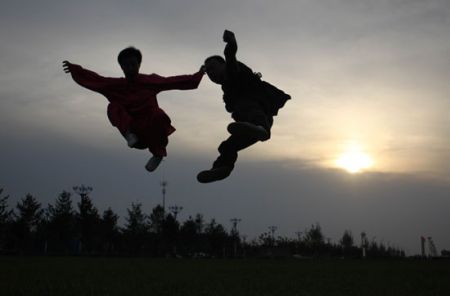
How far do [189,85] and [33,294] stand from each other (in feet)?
24.5

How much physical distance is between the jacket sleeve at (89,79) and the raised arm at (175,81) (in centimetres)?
61

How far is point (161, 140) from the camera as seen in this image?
7.57 m

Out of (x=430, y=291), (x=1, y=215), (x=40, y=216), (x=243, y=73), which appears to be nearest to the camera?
(x=243, y=73)

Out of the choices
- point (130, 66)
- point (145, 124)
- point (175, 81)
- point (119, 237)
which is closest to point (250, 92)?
point (175, 81)

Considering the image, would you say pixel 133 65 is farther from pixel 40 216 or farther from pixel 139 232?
pixel 139 232

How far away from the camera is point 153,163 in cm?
753

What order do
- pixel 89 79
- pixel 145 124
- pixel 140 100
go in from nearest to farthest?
pixel 145 124 → pixel 140 100 → pixel 89 79

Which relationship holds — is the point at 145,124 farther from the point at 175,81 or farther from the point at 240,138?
the point at 240,138

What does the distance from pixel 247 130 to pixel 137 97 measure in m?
1.83

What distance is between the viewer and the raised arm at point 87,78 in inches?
298

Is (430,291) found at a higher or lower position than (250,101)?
lower

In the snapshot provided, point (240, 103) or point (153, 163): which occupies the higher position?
point (240, 103)

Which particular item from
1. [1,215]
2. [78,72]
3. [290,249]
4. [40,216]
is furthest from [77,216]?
[78,72]

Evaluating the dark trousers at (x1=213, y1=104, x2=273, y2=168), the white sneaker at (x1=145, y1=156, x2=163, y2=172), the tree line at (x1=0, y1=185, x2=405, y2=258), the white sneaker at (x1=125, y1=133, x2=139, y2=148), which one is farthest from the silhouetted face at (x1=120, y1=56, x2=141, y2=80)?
the tree line at (x1=0, y1=185, x2=405, y2=258)
